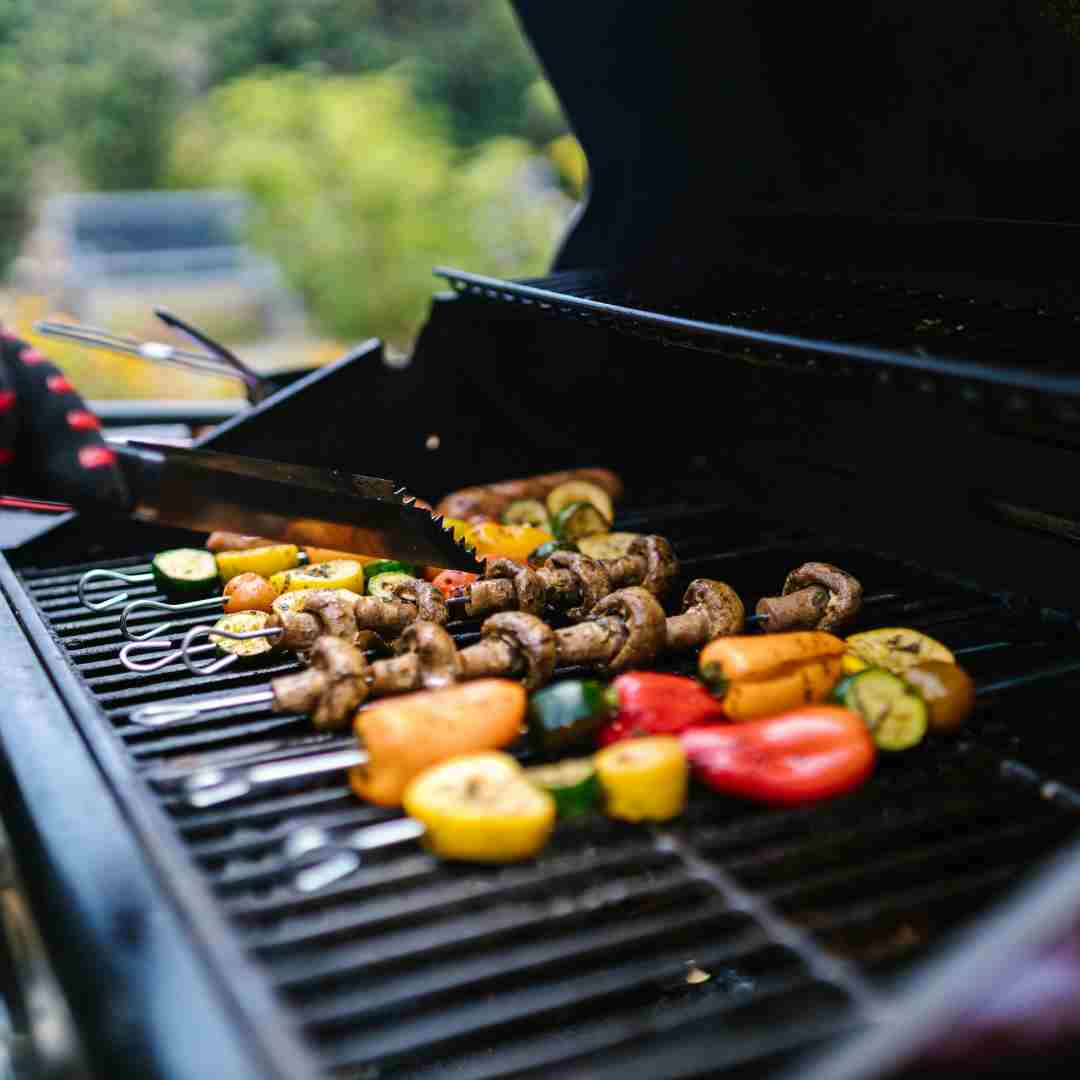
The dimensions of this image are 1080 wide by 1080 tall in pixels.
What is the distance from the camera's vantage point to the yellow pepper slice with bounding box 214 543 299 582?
2.96 metres

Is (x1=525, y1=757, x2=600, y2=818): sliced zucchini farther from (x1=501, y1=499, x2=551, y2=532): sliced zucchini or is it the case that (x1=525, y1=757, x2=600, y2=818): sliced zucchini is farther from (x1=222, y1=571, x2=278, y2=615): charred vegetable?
(x1=501, y1=499, x2=551, y2=532): sliced zucchini

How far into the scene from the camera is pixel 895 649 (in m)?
2.43

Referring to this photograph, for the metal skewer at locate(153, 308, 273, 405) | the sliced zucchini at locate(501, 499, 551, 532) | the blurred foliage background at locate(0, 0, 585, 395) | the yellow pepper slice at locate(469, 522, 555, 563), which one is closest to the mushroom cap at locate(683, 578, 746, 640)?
the yellow pepper slice at locate(469, 522, 555, 563)

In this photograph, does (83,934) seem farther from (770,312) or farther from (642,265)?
(642,265)

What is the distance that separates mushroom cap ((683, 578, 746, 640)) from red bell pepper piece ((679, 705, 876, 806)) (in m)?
0.51

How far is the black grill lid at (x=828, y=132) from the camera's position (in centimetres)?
259

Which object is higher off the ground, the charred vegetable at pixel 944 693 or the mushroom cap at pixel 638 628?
the mushroom cap at pixel 638 628

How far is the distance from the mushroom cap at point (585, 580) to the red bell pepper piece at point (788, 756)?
68 centimetres

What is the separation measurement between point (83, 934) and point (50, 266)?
623 inches

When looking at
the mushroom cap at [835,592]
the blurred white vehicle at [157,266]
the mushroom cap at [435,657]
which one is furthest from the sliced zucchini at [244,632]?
the blurred white vehicle at [157,266]

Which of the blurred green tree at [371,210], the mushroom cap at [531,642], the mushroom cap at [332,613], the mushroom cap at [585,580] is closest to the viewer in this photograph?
the mushroom cap at [531,642]

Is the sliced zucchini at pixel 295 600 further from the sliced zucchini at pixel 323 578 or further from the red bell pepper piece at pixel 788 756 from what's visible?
the red bell pepper piece at pixel 788 756

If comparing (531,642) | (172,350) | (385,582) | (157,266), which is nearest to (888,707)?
(531,642)

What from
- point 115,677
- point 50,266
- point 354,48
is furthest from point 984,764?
point 354,48
